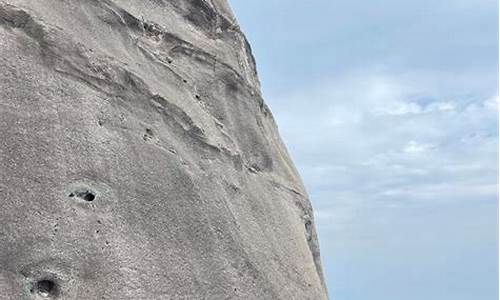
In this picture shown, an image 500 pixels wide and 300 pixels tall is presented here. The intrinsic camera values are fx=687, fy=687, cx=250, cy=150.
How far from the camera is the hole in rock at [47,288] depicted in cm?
888

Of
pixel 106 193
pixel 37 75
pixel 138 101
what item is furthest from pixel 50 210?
pixel 138 101

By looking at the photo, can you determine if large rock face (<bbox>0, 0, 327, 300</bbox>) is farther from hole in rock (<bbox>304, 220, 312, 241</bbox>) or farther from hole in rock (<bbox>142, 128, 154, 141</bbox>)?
hole in rock (<bbox>304, 220, 312, 241</bbox>)

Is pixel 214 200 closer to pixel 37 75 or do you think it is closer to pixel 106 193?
pixel 106 193

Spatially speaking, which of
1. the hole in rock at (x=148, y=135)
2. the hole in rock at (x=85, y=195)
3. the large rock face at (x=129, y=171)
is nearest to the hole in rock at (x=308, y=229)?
the large rock face at (x=129, y=171)

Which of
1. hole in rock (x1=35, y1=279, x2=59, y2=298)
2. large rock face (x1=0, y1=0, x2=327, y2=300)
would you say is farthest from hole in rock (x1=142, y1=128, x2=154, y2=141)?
hole in rock (x1=35, y1=279, x2=59, y2=298)

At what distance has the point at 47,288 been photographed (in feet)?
29.3

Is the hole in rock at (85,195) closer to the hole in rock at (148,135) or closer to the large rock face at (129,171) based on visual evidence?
the large rock face at (129,171)

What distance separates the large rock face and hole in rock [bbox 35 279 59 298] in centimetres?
1

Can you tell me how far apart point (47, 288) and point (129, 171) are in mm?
2263

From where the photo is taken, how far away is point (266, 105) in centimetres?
1734

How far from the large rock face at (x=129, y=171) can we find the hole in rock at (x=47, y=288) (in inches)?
0.5

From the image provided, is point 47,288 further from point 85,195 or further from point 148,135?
point 148,135

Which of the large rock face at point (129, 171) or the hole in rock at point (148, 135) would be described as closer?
the large rock face at point (129, 171)

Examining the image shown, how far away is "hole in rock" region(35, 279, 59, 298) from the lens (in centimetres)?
888
